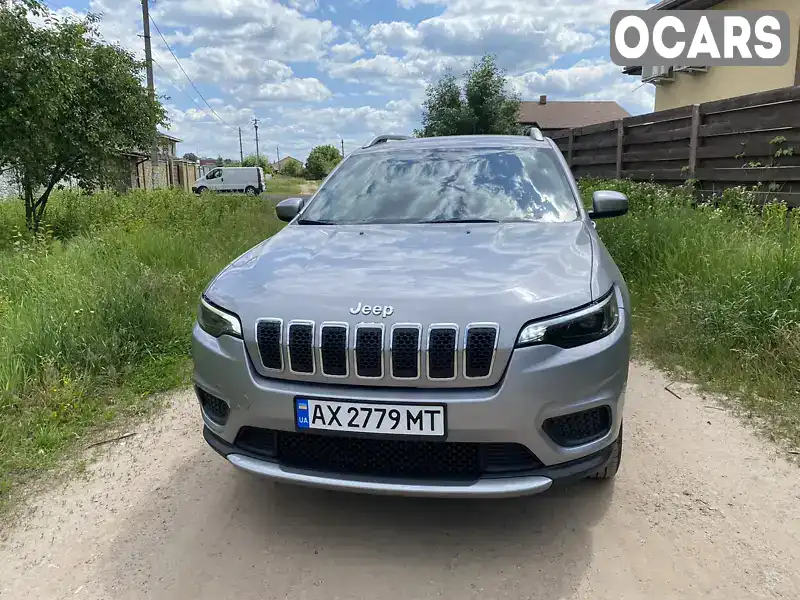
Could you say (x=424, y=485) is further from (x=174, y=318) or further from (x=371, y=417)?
(x=174, y=318)

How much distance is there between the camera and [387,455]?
2.18 meters

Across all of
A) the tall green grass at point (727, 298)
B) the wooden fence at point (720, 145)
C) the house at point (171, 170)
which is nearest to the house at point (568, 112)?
the house at point (171, 170)

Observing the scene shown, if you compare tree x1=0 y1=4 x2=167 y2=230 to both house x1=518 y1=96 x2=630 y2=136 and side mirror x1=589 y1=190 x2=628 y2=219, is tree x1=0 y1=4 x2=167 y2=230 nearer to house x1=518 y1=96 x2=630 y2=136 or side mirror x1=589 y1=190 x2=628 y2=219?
side mirror x1=589 y1=190 x2=628 y2=219

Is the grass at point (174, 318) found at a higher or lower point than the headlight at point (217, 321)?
lower

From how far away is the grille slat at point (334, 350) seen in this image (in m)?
2.08

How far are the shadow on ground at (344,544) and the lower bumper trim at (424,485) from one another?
0.35 metres

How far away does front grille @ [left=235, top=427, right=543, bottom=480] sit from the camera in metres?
2.10

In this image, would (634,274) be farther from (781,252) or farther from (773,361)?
(773,361)

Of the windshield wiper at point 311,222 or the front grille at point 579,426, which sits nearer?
the front grille at point 579,426

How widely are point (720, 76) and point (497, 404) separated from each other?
47.7 ft

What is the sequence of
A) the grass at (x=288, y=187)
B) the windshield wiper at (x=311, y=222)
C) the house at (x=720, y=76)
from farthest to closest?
1. the grass at (x=288, y=187)
2. the house at (x=720, y=76)
3. the windshield wiper at (x=311, y=222)

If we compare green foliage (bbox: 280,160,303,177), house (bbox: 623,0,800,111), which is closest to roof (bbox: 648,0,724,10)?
house (bbox: 623,0,800,111)

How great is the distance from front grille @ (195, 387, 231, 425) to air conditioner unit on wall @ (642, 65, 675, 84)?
1662cm

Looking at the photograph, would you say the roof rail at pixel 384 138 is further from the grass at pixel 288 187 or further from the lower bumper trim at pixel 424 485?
the grass at pixel 288 187
